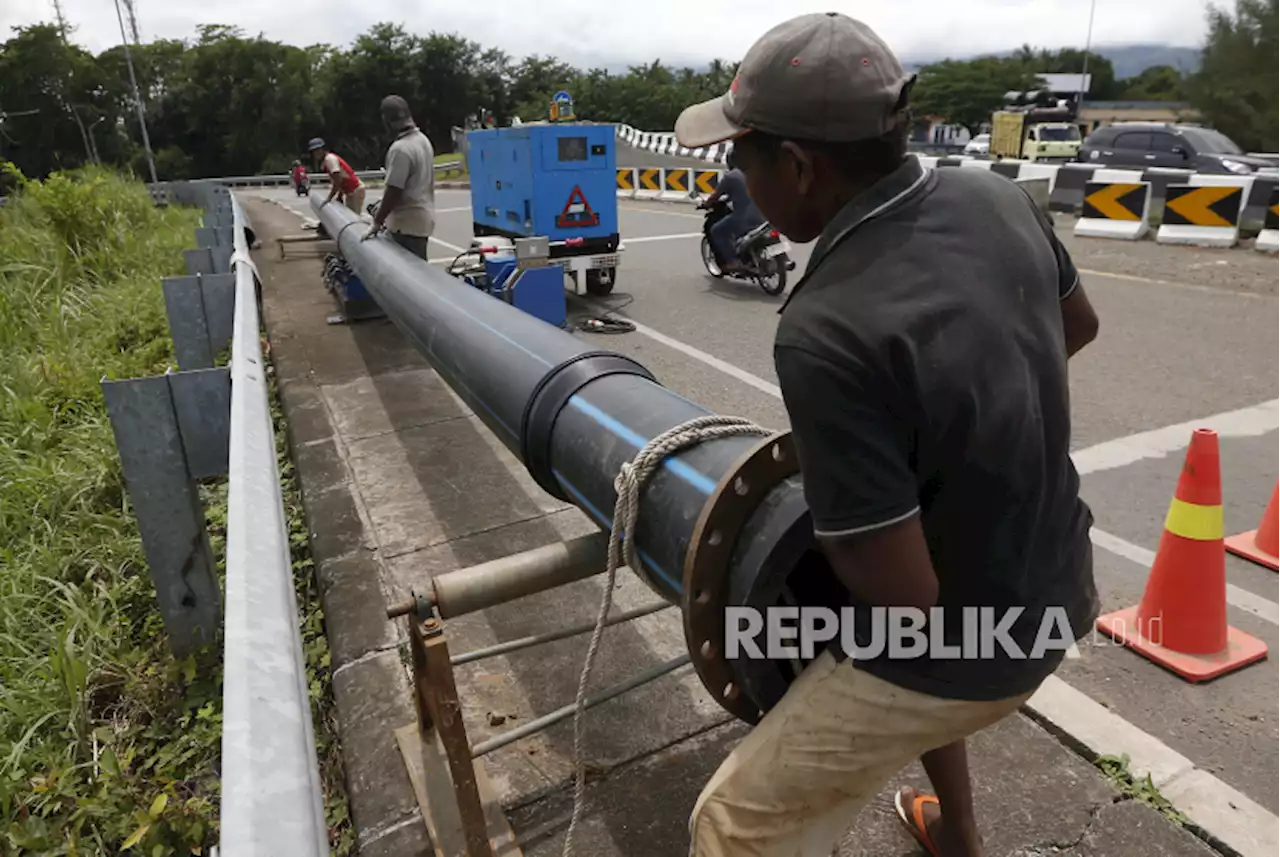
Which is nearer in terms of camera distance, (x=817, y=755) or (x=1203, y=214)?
(x=817, y=755)

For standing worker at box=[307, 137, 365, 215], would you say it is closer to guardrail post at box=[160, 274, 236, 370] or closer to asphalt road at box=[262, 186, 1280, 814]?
asphalt road at box=[262, 186, 1280, 814]

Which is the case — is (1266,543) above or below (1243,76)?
below

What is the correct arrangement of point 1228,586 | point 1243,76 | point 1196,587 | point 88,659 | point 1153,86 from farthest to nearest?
point 1153,86, point 1243,76, point 1228,586, point 88,659, point 1196,587

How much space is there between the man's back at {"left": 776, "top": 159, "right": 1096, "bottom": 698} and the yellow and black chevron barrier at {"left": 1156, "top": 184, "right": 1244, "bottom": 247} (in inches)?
426

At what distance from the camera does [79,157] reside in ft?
175

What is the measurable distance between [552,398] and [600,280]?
21.7ft

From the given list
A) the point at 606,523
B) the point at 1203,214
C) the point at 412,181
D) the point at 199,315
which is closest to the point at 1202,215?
the point at 1203,214

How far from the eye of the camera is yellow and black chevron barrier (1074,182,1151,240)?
10.9 m

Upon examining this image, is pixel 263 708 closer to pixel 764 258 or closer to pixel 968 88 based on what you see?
pixel 764 258

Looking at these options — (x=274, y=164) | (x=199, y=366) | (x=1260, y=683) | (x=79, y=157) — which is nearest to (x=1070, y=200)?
(x=1260, y=683)

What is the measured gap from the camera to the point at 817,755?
59.8 inches

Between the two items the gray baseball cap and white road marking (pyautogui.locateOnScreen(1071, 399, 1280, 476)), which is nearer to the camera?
the gray baseball cap

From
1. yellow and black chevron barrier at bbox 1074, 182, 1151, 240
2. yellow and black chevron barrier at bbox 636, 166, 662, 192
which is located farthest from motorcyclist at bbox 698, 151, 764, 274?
yellow and black chevron barrier at bbox 636, 166, 662, 192

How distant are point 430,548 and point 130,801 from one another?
1403 millimetres
